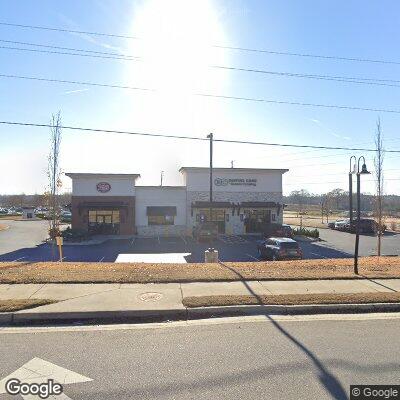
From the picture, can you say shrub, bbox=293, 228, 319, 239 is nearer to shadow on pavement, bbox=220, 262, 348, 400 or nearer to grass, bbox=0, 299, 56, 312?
shadow on pavement, bbox=220, 262, 348, 400

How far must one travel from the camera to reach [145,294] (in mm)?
8352

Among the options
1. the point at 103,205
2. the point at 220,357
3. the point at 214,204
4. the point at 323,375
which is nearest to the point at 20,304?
the point at 220,357

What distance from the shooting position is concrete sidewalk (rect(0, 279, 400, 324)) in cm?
696

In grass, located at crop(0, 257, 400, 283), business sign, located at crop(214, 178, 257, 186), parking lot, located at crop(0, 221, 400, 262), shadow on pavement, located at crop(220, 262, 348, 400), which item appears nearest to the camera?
shadow on pavement, located at crop(220, 262, 348, 400)

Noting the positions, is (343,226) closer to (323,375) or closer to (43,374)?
(323,375)

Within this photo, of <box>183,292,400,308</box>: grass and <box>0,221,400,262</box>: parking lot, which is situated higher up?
<box>183,292,400,308</box>: grass

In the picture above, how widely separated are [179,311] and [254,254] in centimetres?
1659

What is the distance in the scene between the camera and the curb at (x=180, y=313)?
264 inches

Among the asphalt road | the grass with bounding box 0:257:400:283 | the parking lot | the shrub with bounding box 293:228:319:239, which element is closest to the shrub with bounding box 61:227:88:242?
the parking lot

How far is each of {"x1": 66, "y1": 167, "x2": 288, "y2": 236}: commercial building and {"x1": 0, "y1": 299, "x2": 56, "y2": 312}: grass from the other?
27870mm

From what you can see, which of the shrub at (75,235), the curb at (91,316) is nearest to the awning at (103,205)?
the shrub at (75,235)

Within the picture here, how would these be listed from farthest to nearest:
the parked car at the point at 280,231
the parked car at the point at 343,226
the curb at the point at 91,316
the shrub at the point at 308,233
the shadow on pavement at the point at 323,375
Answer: the parked car at the point at 343,226 → the shrub at the point at 308,233 → the parked car at the point at 280,231 → the curb at the point at 91,316 → the shadow on pavement at the point at 323,375

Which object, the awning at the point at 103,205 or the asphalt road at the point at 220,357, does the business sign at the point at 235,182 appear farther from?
the asphalt road at the point at 220,357

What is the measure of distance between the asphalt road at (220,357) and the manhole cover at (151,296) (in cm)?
138
